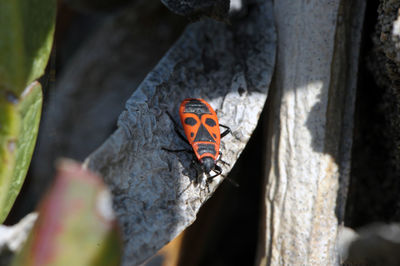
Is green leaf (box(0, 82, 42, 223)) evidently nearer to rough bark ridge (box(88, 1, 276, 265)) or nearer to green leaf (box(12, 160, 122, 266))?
rough bark ridge (box(88, 1, 276, 265))

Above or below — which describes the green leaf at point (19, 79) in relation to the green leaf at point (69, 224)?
above

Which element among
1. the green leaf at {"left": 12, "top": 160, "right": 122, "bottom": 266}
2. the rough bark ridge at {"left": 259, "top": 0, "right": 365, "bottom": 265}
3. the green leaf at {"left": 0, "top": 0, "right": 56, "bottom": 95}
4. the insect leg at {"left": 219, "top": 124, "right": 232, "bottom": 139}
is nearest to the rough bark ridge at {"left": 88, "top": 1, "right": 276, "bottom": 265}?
the insect leg at {"left": 219, "top": 124, "right": 232, "bottom": 139}

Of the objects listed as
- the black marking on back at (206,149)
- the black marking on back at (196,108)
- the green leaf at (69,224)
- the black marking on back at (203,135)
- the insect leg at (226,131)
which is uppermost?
the black marking on back at (196,108)

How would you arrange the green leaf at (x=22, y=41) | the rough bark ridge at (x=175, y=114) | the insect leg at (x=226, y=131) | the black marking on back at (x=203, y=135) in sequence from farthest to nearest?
1. the black marking on back at (x=203, y=135)
2. the insect leg at (x=226, y=131)
3. the rough bark ridge at (x=175, y=114)
4. the green leaf at (x=22, y=41)

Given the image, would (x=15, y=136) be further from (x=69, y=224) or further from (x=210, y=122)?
(x=210, y=122)

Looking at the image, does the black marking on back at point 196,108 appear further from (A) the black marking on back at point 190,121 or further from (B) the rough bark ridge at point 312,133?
(B) the rough bark ridge at point 312,133

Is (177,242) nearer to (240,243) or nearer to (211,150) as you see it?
(211,150)

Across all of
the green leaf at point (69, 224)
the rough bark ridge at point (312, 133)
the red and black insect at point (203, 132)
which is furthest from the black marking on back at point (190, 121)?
the green leaf at point (69, 224)

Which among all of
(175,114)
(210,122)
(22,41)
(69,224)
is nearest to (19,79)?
(22,41)
